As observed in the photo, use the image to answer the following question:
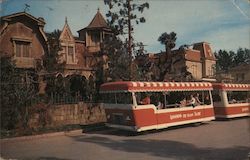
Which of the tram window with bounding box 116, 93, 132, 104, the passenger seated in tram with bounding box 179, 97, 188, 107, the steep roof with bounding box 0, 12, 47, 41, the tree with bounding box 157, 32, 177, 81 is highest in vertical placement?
the steep roof with bounding box 0, 12, 47, 41

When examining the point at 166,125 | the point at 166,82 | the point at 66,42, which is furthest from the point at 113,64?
the point at 166,125

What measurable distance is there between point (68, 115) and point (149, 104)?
2.37 meters

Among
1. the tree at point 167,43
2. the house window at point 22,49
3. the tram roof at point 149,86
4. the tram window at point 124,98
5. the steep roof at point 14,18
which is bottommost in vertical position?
the tram window at point 124,98

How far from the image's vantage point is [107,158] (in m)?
4.67

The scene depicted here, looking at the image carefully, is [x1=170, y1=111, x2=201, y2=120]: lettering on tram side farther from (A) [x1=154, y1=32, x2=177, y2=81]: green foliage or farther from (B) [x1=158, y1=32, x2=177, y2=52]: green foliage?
(B) [x1=158, y1=32, x2=177, y2=52]: green foliage

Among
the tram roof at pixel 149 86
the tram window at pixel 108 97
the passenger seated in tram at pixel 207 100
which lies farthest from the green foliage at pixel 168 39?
the passenger seated in tram at pixel 207 100

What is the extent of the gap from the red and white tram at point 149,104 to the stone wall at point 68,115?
105 cm

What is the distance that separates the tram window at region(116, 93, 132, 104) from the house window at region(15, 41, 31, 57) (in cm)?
336

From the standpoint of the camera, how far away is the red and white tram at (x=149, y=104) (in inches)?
336

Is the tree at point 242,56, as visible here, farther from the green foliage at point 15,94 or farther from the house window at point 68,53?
the green foliage at point 15,94

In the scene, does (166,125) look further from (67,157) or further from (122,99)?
(67,157)

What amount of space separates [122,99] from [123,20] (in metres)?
3.01

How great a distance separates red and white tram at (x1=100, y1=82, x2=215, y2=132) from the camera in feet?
28.0

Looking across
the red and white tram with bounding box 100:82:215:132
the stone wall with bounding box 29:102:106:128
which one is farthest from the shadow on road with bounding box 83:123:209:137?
the stone wall with bounding box 29:102:106:128
